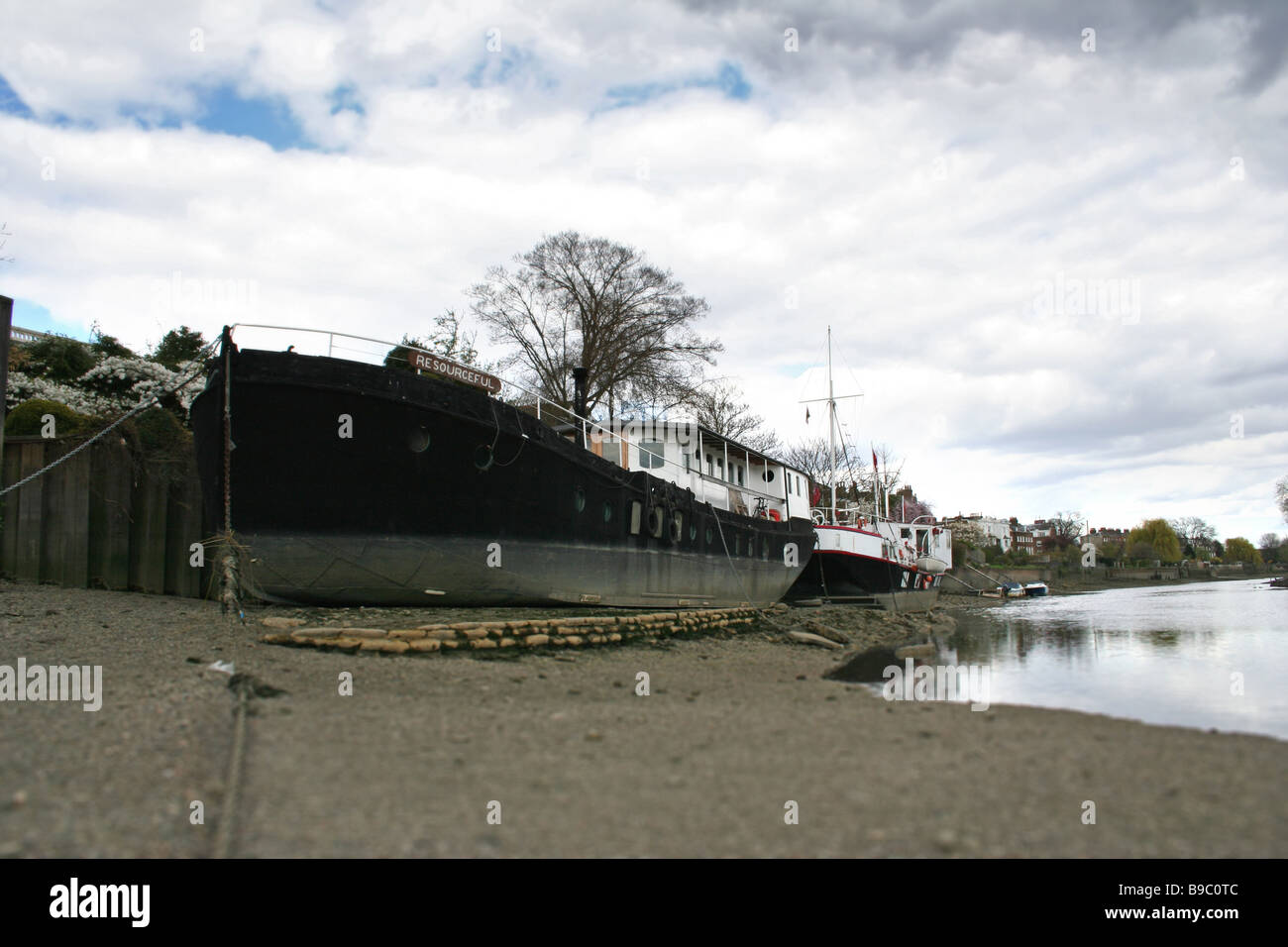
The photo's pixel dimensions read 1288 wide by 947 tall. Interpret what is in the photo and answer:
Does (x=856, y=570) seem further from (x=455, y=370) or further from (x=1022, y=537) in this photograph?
(x=1022, y=537)

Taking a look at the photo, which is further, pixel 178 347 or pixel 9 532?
pixel 178 347

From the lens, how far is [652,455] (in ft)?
56.3

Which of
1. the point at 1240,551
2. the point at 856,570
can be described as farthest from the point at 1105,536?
the point at 856,570

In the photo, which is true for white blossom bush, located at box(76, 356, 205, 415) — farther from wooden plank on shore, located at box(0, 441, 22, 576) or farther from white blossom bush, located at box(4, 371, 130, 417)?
wooden plank on shore, located at box(0, 441, 22, 576)

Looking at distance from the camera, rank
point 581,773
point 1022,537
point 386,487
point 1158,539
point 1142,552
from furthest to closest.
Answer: point 1022,537, point 1158,539, point 1142,552, point 386,487, point 581,773

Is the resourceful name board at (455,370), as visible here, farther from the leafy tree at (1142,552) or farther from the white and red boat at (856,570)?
the leafy tree at (1142,552)

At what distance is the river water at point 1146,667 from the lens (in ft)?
26.1

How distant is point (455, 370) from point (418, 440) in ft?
3.39

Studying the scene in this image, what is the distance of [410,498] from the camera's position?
1080 cm

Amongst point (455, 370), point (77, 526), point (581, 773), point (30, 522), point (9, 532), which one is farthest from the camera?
point (9, 532)

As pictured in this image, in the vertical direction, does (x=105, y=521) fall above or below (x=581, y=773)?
above
